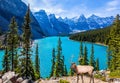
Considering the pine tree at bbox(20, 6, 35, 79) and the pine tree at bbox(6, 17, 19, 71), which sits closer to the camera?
the pine tree at bbox(20, 6, 35, 79)

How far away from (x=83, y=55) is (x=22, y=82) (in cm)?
6974

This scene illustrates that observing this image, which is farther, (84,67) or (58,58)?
(58,58)

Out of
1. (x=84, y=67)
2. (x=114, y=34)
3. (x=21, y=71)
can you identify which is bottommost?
(x=21, y=71)

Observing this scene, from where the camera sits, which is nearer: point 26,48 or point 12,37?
point 26,48

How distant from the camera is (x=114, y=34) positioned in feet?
234

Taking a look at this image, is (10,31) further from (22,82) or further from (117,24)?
(22,82)

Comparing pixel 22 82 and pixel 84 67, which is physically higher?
pixel 84 67

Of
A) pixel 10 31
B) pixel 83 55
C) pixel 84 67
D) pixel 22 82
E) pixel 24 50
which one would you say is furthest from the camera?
pixel 83 55

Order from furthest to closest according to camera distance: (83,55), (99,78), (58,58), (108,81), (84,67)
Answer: (83,55) < (58,58) < (99,78) < (108,81) < (84,67)

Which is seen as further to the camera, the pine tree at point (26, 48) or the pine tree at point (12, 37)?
the pine tree at point (12, 37)

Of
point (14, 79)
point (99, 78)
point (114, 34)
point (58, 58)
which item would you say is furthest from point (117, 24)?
point (14, 79)

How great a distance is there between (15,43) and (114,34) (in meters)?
27.6

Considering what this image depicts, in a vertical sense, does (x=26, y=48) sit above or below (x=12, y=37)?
below

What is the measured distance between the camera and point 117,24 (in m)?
69.9
